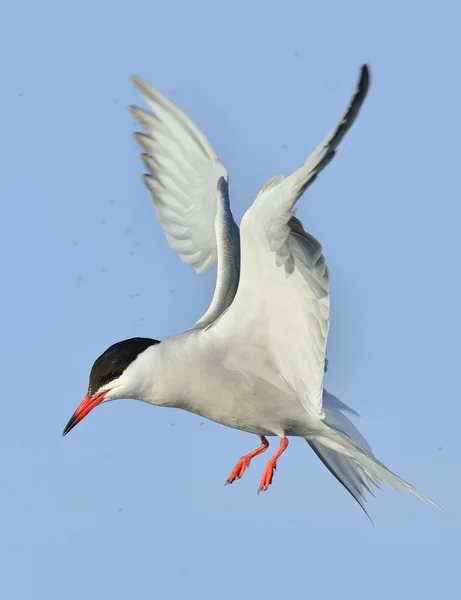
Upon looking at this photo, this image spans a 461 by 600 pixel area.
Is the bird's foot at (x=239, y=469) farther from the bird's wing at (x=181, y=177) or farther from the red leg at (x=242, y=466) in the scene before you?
the bird's wing at (x=181, y=177)

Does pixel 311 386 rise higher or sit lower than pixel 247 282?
lower

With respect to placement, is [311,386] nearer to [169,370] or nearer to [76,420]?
[169,370]

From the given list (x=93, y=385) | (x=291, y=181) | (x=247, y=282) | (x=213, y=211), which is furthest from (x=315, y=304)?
(x=213, y=211)

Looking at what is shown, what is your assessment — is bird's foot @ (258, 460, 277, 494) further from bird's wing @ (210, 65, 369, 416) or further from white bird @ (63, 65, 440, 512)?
bird's wing @ (210, 65, 369, 416)

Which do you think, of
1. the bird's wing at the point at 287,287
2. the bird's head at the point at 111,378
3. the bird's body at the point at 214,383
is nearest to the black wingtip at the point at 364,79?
the bird's wing at the point at 287,287

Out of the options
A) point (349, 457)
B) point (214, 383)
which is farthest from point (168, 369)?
point (349, 457)

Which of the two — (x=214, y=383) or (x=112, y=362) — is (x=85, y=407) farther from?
(x=214, y=383)

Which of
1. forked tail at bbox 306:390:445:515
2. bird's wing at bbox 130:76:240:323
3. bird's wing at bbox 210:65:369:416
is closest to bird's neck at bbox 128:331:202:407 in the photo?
bird's wing at bbox 210:65:369:416
